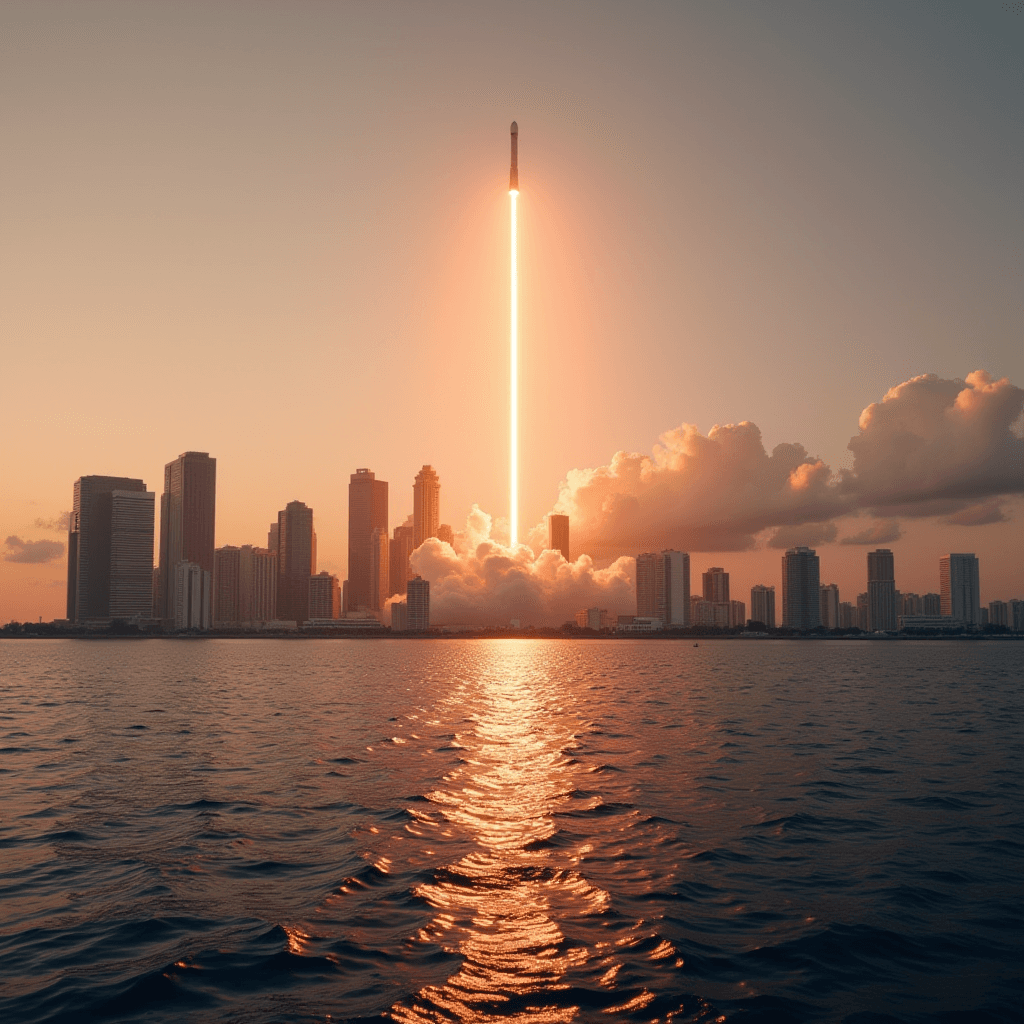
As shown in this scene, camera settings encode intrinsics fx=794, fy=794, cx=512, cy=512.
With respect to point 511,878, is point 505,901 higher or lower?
higher

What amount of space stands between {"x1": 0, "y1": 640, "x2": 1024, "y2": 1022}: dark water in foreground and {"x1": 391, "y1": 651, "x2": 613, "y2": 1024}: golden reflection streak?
125mm

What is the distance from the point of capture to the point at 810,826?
36.7m

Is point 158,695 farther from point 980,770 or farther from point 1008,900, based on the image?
point 1008,900

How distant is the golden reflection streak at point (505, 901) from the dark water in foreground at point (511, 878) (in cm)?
13

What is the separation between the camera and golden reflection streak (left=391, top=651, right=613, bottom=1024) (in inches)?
744

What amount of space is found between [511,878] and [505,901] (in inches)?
103

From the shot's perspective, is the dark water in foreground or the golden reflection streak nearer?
the golden reflection streak

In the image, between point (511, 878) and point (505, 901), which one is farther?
point (511, 878)

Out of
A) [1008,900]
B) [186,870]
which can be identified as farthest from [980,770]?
[186,870]

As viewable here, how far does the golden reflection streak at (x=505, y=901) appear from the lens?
1891cm

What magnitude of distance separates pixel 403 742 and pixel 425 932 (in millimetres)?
43317

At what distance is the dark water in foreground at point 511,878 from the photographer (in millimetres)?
19641

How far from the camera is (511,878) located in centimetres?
2897

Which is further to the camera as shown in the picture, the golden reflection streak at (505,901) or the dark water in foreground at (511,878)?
the dark water in foreground at (511,878)
